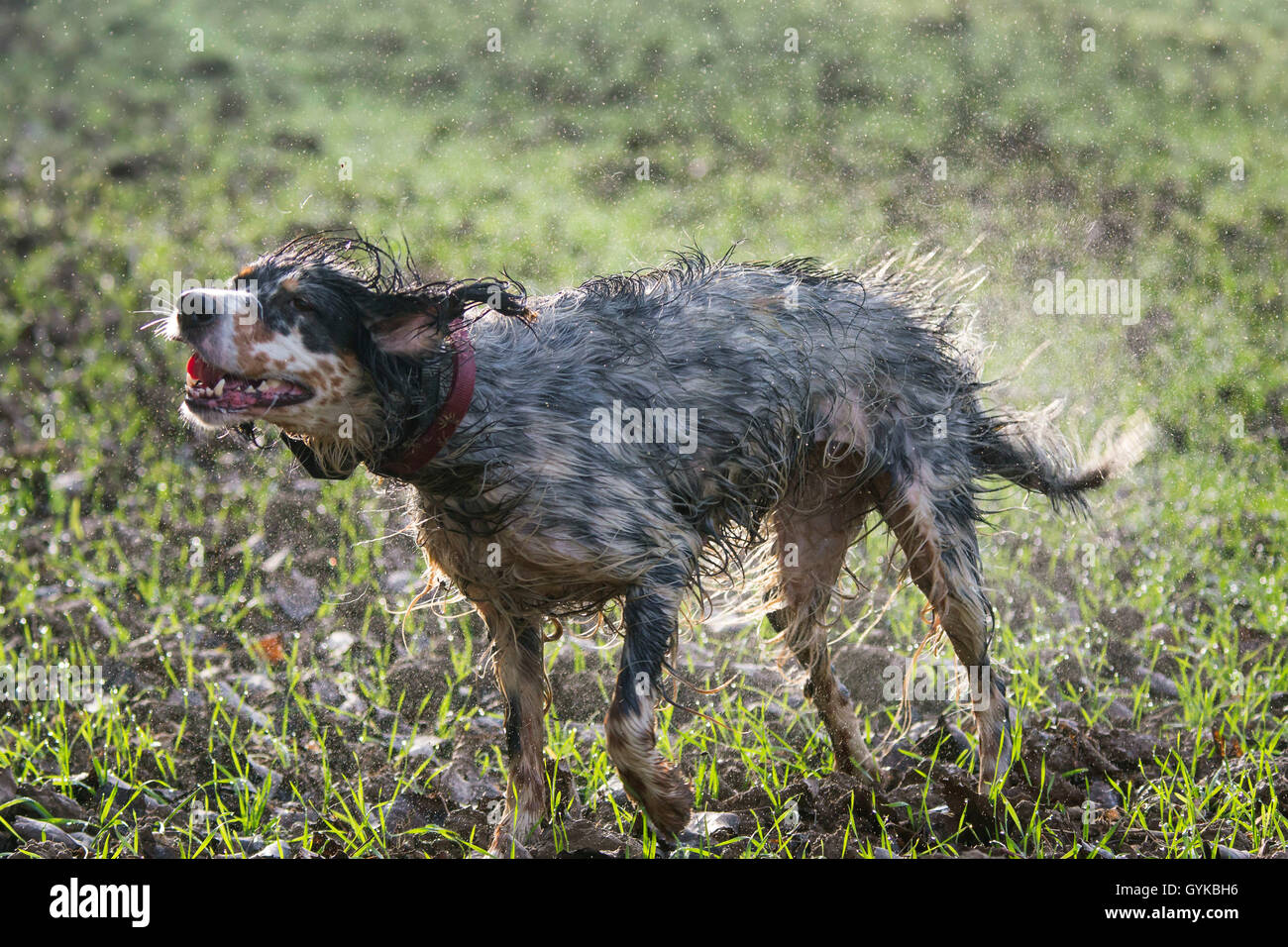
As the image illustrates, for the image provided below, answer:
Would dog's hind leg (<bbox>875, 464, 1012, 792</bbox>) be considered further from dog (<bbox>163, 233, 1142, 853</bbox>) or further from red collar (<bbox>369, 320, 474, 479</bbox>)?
red collar (<bbox>369, 320, 474, 479</bbox>)

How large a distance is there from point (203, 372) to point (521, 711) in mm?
1540

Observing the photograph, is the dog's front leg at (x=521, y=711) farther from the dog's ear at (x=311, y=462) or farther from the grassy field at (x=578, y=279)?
the dog's ear at (x=311, y=462)

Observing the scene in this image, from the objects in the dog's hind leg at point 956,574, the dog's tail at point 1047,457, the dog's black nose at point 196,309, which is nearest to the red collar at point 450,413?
the dog's black nose at point 196,309

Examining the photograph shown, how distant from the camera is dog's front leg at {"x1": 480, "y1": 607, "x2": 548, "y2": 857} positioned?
14.3ft

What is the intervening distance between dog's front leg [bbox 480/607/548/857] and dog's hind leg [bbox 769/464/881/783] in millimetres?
1076

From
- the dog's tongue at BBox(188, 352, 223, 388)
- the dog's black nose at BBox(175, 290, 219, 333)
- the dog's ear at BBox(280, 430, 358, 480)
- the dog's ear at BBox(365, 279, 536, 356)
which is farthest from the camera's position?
the dog's ear at BBox(280, 430, 358, 480)

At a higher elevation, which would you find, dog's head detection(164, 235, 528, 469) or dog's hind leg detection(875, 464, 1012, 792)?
dog's head detection(164, 235, 528, 469)

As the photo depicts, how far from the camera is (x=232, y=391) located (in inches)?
141

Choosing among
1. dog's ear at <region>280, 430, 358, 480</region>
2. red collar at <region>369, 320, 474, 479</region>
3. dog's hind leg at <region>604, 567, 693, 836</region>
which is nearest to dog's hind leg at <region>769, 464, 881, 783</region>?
dog's hind leg at <region>604, 567, 693, 836</region>

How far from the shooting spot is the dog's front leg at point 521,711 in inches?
172

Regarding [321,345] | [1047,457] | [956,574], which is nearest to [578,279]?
[1047,457]

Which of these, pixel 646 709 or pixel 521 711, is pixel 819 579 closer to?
pixel 521 711
